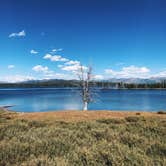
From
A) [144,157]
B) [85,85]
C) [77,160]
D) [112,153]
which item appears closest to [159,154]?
[144,157]

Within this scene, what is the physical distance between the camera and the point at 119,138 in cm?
506

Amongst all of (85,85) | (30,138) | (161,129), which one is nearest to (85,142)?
(30,138)

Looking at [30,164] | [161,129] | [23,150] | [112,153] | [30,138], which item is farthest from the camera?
[161,129]

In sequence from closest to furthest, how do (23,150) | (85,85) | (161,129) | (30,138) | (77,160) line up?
(77,160), (23,150), (30,138), (161,129), (85,85)

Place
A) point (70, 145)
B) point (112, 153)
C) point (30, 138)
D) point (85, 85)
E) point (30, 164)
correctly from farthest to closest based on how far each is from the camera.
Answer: point (85, 85) → point (30, 138) → point (70, 145) → point (112, 153) → point (30, 164)

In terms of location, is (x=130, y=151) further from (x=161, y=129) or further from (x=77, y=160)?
(x=161, y=129)

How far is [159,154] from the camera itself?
3.96 m

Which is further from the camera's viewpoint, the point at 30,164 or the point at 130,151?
the point at 130,151

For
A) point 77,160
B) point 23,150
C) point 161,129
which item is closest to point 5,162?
point 23,150

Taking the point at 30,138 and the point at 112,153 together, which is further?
the point at 30,138

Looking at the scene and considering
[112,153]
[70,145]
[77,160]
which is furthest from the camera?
[70,145]

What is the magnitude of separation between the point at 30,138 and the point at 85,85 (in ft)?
103

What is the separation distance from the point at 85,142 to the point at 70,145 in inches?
15.8

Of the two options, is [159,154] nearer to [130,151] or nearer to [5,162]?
[130,151]
